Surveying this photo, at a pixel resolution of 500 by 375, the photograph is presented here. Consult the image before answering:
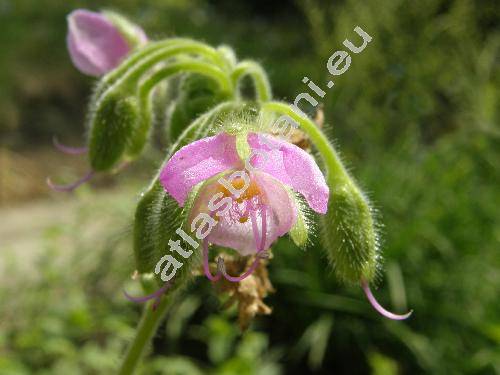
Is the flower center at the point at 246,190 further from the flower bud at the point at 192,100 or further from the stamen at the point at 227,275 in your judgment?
the flower bud at the point at 192,100

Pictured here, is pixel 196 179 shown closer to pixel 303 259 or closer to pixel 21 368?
pixel 21 368

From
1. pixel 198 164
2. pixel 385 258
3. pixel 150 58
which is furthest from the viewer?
pixel 385 258

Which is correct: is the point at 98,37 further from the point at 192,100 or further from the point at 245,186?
the point at 245,186

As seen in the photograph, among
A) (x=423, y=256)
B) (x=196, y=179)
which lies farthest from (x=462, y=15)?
Result: (x=196, y=179)

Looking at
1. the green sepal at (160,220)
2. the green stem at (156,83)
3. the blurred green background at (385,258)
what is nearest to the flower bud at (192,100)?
the green stem at (156,83)

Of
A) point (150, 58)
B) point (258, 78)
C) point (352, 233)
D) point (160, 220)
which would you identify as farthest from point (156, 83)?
point (352, 233)

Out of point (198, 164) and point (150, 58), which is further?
point (150, 58)

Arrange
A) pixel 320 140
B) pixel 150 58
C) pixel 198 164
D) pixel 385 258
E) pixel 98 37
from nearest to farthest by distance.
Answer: pixel 198 164
pixel 320 140
pixel 150 58
pixel 98 37
pixel 385 258
